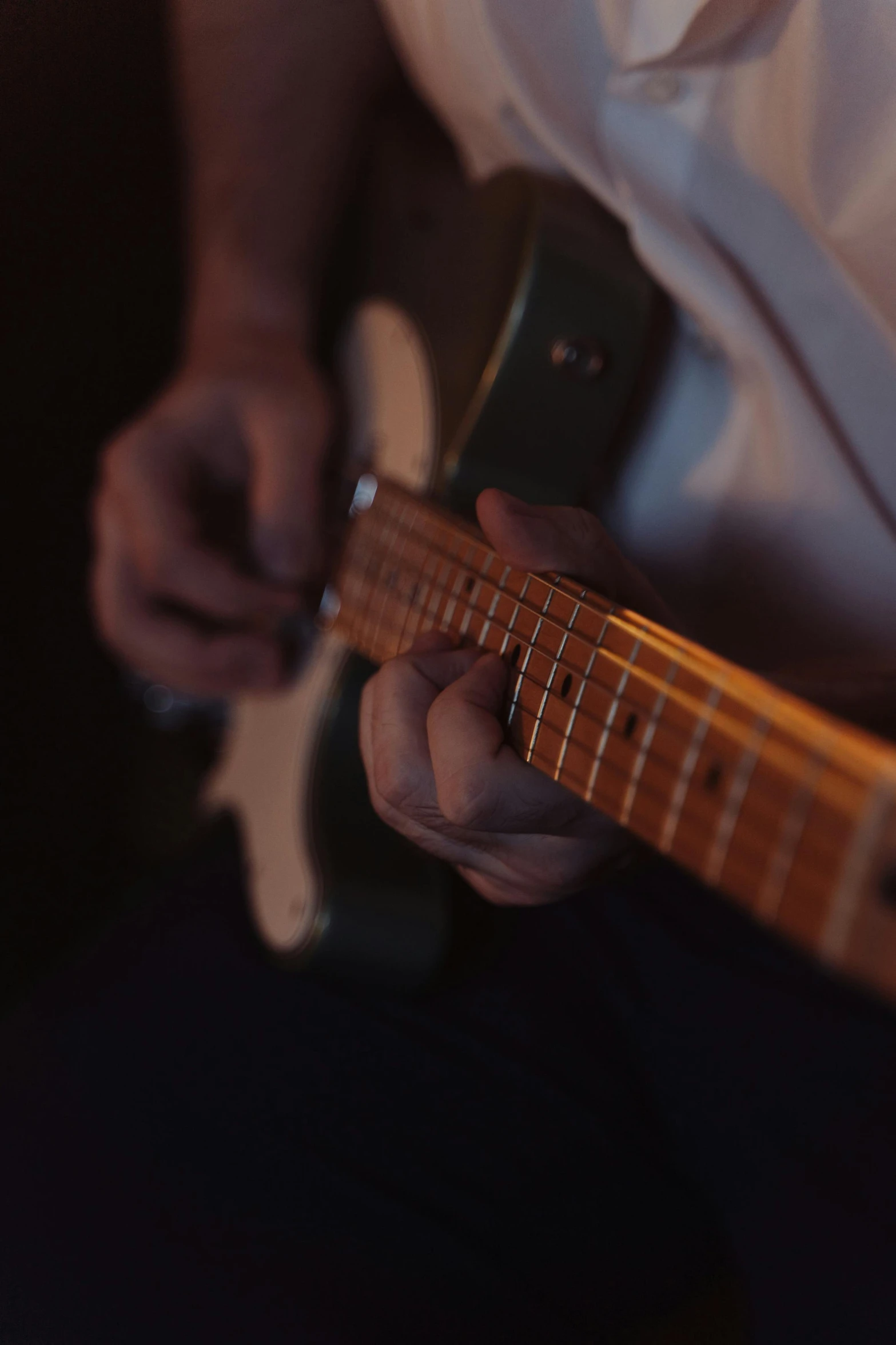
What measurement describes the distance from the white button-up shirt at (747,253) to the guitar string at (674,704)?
0.63ft

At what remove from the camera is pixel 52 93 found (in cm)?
78

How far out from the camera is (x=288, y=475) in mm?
638

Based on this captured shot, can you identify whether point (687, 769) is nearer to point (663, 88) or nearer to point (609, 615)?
point (609, 615)

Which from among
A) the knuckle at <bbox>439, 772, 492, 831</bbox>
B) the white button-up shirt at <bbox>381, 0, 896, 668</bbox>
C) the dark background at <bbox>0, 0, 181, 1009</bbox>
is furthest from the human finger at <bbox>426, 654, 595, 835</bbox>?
the dark background at <bbox>0, 0, 181, 1009</bbox>

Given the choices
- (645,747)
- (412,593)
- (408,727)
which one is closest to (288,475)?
(412,593)

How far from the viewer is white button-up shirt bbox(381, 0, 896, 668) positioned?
399mm

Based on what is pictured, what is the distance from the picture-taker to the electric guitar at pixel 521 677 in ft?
0.72

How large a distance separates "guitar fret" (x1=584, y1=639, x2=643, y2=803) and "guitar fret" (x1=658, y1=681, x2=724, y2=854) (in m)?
0.03

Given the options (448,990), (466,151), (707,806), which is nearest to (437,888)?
(448,990)

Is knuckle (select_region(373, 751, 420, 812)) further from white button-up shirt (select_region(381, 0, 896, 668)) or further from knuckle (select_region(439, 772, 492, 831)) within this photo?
white button-up shirt (select_region(381, 0, 896, 668))

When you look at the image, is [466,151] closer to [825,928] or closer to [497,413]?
[497,413]

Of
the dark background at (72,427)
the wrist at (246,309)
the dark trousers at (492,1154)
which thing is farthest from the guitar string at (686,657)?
the dark background at (72,427)

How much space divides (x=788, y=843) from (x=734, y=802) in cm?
2

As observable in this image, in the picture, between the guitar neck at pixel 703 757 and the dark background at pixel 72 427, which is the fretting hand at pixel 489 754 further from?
the dark background at pixel 72 427
